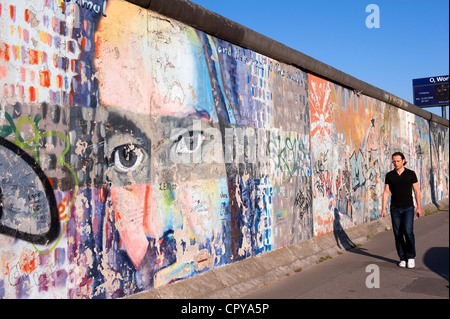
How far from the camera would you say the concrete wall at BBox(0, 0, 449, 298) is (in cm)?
408

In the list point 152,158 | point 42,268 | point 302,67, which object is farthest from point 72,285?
point 302,67

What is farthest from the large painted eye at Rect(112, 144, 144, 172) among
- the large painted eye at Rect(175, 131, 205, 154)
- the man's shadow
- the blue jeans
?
the man's shadow

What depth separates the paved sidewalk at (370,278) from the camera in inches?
226

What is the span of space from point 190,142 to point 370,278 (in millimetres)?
3038

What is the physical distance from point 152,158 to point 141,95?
70 cm

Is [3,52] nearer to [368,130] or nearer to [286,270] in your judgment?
[286,270]

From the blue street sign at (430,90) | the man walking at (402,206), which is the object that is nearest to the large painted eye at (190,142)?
the man walking at (402,206)

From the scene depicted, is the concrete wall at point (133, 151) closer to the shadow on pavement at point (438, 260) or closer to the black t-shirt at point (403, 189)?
the black t-shirt at point (403, 189)

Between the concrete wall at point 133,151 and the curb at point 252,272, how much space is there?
0.12 metres

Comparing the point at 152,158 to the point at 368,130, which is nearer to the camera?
the point at 152,158

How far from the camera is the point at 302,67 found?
911 centimetres

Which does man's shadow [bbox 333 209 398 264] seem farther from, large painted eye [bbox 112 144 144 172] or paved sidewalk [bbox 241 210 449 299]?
large painted eye [bbox 112 144 144 172]

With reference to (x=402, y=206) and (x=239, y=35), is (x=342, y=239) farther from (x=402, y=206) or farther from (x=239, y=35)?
(x=239, y=35)

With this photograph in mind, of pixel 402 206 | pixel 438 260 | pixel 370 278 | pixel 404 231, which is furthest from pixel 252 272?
pixel 438 260
